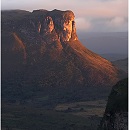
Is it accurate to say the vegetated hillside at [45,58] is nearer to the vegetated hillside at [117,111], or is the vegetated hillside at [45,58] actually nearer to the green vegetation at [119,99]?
the green vegetation at [119,99]

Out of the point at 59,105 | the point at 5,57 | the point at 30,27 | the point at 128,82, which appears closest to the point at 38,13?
the point at 30,27

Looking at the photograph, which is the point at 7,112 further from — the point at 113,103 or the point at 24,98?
the point at 113,103

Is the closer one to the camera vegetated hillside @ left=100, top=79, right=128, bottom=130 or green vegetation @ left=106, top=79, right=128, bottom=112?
vegetated hillside @ left=100, top=79, right=128, bottom=130

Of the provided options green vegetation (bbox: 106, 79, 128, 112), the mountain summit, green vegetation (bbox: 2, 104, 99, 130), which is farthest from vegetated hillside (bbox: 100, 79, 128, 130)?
the mountain summit

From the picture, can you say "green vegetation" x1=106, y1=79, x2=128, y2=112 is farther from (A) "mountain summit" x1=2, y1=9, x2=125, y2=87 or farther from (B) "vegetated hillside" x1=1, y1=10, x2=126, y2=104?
(A) "mountain summit" x1=2, y1=9, x2=125, y2=87

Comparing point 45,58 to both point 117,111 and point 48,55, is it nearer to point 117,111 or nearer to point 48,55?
point 48,55

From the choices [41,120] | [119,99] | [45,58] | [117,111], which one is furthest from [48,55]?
[117,111]
